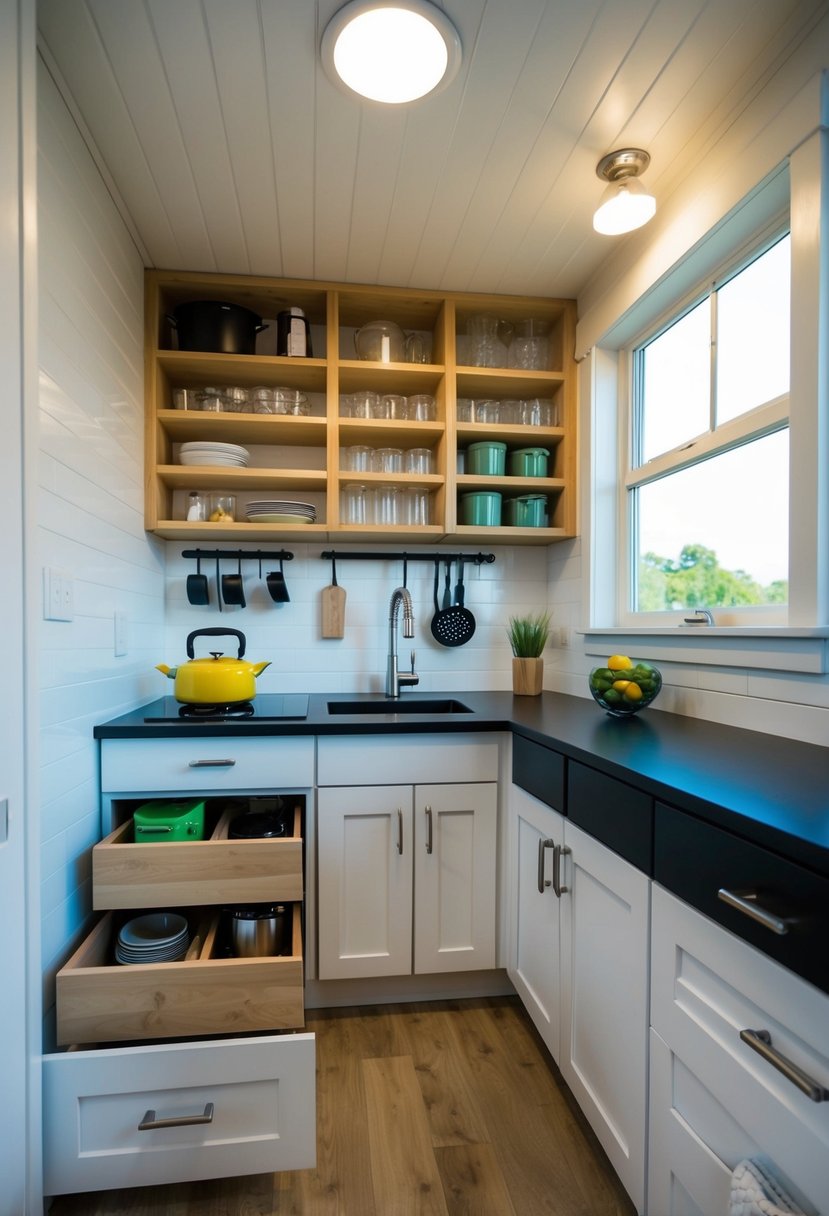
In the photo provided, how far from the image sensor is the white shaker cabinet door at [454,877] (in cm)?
184

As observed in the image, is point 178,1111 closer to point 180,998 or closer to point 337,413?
point 180,998

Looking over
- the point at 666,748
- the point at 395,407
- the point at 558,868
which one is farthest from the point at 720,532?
the point at 395,407

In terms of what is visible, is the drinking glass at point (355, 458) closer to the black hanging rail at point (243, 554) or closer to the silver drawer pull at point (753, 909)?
the black hanging rail at point (243, 554)

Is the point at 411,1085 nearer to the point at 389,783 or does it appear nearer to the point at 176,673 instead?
the point at 389,783

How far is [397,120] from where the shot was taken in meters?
1.49

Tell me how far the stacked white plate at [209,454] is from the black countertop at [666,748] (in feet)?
2.79

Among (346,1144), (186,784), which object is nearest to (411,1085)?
(346,1144)

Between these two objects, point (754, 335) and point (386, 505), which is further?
point (386, 505)

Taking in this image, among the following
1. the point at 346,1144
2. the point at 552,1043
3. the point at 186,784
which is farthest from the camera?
the point at 186,784

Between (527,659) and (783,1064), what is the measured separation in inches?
67.0

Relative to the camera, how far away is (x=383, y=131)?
153 centimetres

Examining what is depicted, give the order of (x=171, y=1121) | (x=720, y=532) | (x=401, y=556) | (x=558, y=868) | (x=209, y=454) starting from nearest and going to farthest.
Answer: (x=171, y=1121)
(x=558, y=868)
(x=720, y=532)
(x=209, y=454)
(x=401, y=556)

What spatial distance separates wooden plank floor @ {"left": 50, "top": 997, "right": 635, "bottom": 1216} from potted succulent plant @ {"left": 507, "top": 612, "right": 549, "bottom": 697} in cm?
112

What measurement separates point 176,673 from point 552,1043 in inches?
56.4
